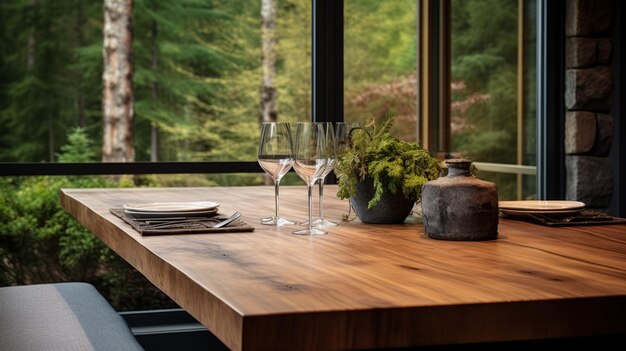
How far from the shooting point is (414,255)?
1354 millimetres

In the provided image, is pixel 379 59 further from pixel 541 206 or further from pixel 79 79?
pixel 541 206

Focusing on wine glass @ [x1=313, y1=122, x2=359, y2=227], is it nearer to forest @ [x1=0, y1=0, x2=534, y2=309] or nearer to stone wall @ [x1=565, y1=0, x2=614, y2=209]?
stone wall @ [x1=565, y1=0, x2=614, y2=209]

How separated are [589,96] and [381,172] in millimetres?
2500

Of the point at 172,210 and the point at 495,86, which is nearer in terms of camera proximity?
the point at 172,210

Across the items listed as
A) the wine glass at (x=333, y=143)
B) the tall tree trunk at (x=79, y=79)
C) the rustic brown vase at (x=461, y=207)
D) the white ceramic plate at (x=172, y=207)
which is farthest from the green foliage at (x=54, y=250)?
the rustic brown vase at (x=461, y=207)

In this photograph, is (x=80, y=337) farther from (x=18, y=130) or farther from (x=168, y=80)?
(x=168, y=80)

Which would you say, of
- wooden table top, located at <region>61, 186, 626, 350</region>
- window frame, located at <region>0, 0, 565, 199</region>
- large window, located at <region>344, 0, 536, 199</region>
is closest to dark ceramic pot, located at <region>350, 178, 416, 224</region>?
wooden table top, located at <region>61, 186, 626, 350</region>

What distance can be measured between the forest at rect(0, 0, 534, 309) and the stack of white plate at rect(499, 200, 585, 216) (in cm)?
255

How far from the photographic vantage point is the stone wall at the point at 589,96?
3.99 m

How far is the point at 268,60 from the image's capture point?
8.42 meters

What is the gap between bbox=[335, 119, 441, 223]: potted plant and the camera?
178cm

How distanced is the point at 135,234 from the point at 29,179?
506 centimetres

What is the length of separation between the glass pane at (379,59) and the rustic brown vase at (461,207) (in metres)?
6.88


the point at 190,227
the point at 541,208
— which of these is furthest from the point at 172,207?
the point at 541,208
